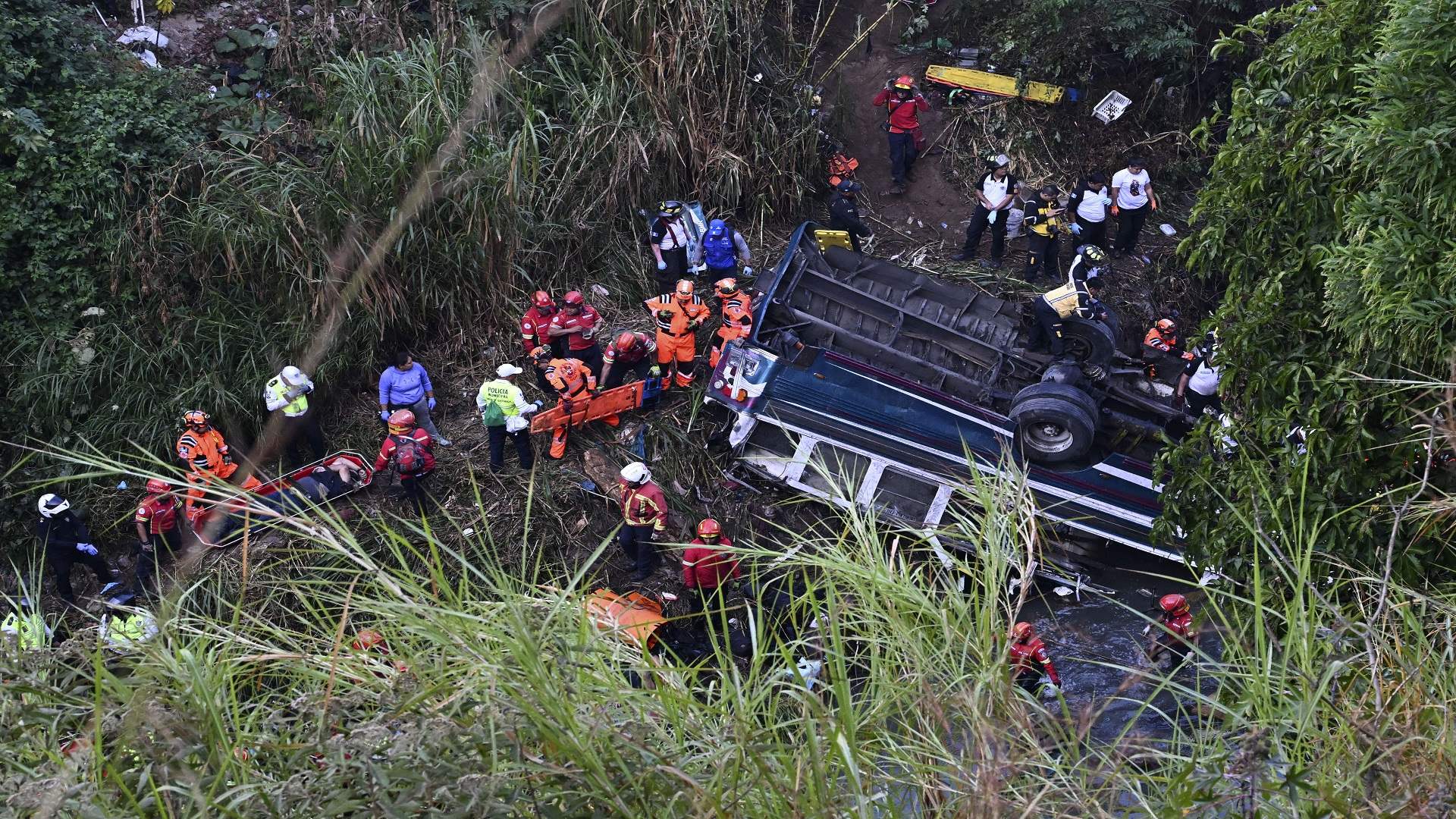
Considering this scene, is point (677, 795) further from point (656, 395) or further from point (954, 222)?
point (954, 222)

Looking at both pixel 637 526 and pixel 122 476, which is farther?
pixel 122 476

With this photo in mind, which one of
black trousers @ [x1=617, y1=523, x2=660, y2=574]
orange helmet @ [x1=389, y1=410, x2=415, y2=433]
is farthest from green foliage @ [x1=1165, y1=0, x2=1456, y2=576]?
orange helmet @ [x1=389, y1=410, x2=415, y2=433]

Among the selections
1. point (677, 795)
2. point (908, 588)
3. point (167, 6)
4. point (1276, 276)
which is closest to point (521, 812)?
point (677, 795)

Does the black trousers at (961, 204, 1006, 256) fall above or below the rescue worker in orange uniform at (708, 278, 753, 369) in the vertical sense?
above

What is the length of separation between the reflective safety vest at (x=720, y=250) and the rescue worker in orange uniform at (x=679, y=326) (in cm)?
103

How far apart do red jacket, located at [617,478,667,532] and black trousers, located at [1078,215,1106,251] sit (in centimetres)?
572

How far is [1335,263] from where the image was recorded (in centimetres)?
536

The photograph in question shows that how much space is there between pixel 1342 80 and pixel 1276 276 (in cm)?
104

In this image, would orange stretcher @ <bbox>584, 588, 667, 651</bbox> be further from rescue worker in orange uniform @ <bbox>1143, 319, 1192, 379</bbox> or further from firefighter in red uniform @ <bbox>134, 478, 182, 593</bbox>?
rescue worker in orange uniform @ <bbox>1143, 319, 1192, 379</bbox>

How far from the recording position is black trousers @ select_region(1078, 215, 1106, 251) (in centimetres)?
1142

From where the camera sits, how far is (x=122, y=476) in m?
9.05

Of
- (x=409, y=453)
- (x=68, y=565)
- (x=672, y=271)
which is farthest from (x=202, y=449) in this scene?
(x=672, y=271)

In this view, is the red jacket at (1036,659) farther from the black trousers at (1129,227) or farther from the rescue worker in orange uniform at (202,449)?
the black trousers at (1129,227)

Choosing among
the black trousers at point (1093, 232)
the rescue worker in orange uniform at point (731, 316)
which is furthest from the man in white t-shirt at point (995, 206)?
the rescue worker in orange uniform at point (731, 316)
